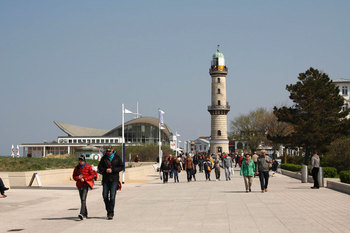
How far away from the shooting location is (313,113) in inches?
1837

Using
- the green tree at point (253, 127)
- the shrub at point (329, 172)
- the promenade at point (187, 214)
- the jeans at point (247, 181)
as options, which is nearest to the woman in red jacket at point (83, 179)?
the promenade at point (187, 214)

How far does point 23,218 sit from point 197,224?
4473 mm

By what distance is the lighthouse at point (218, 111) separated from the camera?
319 ft

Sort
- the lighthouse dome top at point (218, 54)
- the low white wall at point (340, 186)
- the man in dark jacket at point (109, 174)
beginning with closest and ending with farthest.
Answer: the man in dark jacket at point (109, 174) → the low white wall at point (340, 186) → the lighthouse dome top at point (218, 54)

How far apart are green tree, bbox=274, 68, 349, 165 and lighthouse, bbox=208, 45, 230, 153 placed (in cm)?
4783

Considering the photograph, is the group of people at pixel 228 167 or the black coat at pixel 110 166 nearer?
the black coat at pixel 110 166

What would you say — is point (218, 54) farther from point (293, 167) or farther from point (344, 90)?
point (293, 167)

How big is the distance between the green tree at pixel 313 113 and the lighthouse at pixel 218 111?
4783cm

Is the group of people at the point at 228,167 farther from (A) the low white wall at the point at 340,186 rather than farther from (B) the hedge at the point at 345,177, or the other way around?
(B) the hedge at the point at 345,177

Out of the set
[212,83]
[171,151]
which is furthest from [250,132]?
[171,151]

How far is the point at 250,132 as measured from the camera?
96.8 meters

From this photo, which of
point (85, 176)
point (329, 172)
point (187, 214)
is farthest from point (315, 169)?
point (85, 176)

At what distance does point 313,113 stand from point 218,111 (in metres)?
50.9

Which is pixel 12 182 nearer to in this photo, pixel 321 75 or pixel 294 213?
pixel 294 213
